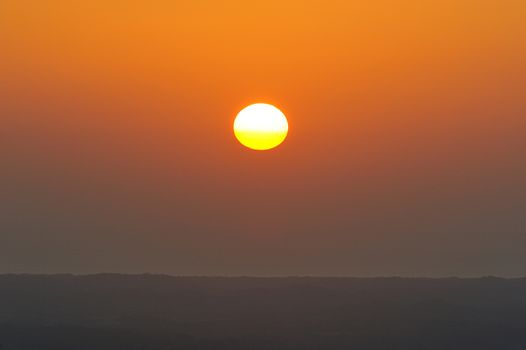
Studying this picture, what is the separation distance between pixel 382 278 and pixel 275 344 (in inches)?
1540

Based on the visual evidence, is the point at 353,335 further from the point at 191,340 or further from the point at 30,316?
the point at 30,316

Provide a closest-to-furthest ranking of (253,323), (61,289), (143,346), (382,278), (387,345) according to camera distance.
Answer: (143,346), (387,345), (253,323), (382,278), (61,289)

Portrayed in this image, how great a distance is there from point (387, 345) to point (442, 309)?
87.1 feet

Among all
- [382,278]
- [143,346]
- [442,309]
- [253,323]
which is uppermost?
[382,278]

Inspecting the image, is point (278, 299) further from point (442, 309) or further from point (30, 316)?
point (30, 316)

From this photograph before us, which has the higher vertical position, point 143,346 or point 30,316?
point 30,316

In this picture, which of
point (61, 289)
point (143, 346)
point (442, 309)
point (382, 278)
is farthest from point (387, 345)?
point (61, 289)

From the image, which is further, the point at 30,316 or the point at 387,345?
the point at 30,316

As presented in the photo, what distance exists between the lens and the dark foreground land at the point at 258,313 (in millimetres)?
73375

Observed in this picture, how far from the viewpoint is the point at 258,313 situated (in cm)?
9719

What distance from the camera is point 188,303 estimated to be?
109500 mm

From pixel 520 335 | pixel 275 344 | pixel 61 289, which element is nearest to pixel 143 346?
pixel 275 344

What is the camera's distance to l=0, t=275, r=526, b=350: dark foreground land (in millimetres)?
73375

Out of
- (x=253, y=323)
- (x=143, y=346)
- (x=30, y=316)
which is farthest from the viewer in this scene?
(x=30, y=316)
